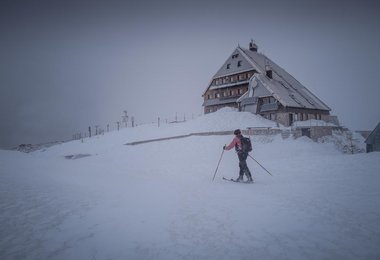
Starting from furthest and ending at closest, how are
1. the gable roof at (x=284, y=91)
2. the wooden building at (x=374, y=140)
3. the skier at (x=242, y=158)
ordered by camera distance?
the gable roof at (x=284, y=91) → the wooden building at (x=374, y=140) → the skier at (x=242, y=158)

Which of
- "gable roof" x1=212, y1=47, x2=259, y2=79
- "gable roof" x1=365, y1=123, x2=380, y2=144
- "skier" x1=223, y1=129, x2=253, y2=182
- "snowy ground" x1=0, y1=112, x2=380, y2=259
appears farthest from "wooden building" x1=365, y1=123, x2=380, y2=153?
"skier" x1=223, y1=129, x2=253, y2=182

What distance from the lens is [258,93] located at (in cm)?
3666

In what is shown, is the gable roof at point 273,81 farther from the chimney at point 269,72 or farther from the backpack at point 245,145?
the backpack at point 245,145

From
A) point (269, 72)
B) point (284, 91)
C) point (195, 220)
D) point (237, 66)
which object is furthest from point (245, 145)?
point (237, 66)

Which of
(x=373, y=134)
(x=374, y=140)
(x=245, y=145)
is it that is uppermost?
(x=245, y=145)

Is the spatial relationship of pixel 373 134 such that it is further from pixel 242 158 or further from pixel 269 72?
pixel 242 158

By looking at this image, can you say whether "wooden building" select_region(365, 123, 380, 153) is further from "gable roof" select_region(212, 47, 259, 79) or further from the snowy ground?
"gable roof" select_region(212, 47, 259, 79)

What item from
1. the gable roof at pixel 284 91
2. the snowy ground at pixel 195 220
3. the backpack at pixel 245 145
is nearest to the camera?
the snowy ground at pixel 195 220

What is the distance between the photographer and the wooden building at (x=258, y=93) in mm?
34656

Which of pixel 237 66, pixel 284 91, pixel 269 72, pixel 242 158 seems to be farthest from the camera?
pixel 237 66

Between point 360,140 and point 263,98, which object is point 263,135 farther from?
point 360,140

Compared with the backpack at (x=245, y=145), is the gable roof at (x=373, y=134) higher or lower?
lower

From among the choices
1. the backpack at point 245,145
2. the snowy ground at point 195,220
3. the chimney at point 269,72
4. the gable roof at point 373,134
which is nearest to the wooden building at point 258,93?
the chimney at point 269,72

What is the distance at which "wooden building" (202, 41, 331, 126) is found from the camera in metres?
34.7
